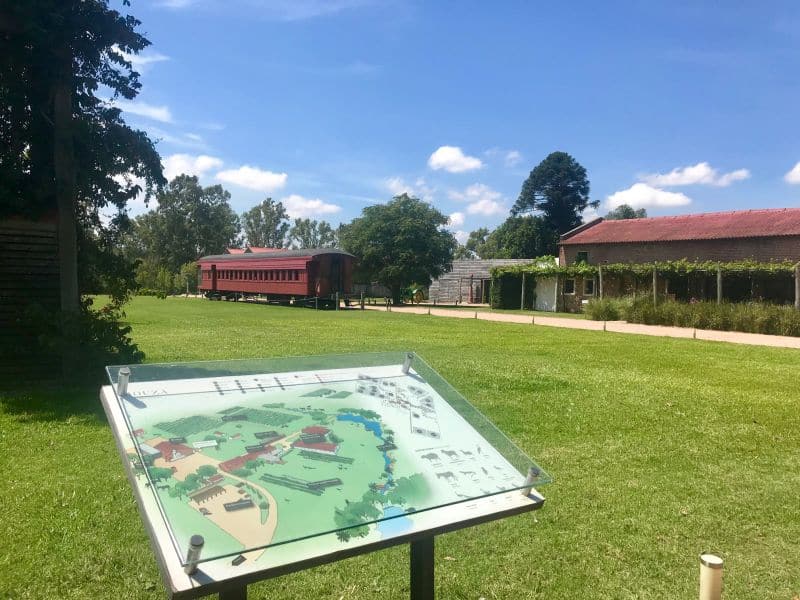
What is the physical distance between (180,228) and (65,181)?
58.1 m

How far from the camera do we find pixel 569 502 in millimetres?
4176

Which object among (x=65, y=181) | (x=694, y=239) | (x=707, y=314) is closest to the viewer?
(x=65, y=181)

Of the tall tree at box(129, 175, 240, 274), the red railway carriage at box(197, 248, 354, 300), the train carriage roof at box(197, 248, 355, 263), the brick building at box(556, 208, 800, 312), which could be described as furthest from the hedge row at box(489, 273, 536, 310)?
the tall tree at box(129, 175, 240, 274)

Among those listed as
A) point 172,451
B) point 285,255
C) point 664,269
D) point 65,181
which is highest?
point 285,255

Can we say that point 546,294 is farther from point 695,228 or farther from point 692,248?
point 695,228

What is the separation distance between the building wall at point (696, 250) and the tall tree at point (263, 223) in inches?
2219

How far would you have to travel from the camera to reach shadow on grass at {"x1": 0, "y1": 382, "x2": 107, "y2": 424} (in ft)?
20.0

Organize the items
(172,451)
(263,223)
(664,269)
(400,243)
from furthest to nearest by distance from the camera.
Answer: (263,223) < (400,243) < (664,269) < (172,451)

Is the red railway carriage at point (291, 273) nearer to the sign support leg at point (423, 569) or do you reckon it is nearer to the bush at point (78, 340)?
the bush at point (78, 340)

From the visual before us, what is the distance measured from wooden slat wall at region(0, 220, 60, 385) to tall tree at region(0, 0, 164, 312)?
373 millimetres

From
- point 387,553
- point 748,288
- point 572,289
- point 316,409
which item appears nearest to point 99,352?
point 387,553

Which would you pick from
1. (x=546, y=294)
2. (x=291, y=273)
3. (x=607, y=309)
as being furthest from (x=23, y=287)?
(x=546, y=294)

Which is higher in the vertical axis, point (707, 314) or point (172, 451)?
point (172, 451)

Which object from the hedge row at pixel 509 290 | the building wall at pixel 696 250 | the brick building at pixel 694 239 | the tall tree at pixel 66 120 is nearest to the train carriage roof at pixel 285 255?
the hedge row at pixel 509 290
